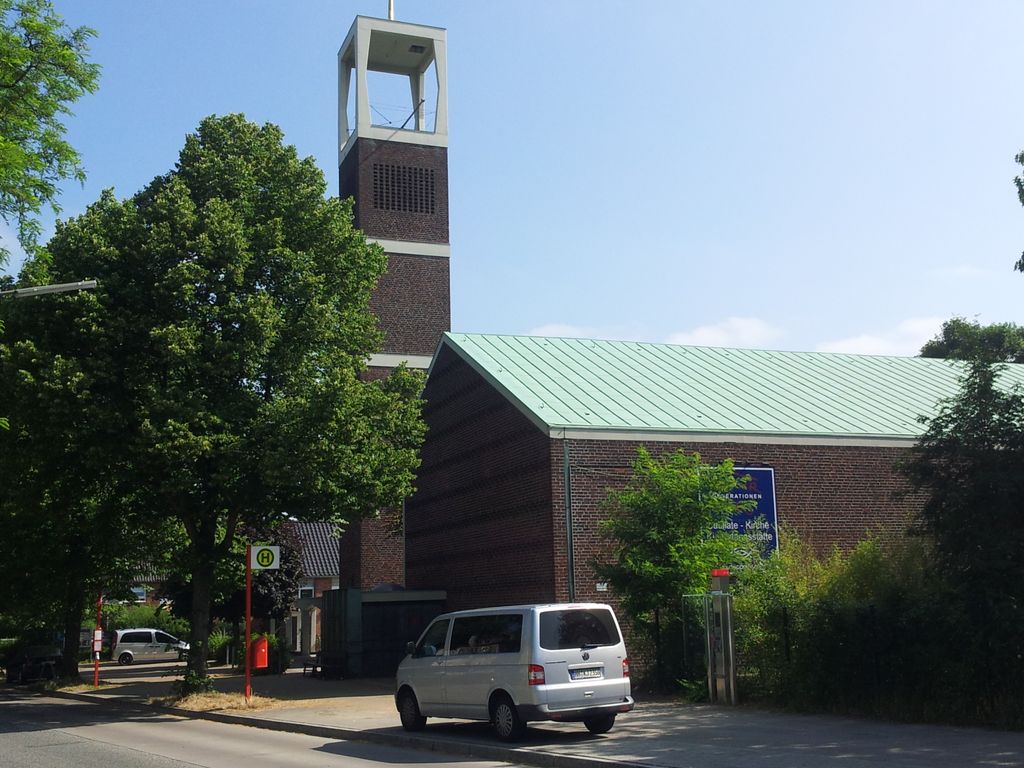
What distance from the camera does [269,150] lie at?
2708 cm

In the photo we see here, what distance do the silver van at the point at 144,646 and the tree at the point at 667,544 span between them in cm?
3612

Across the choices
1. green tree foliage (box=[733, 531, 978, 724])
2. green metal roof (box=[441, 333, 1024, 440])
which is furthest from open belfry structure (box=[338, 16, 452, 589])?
green tree foliage (box=[733, 531, 978, 724])

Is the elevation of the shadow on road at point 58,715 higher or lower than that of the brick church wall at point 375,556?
lower

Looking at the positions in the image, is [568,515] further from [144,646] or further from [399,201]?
[144,646]

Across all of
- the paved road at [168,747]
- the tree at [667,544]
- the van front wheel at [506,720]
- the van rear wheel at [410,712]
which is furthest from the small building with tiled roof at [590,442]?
the van front wheel at [506,720]

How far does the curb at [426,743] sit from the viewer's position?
13352 millimetres

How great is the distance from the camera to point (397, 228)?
47.2 metres

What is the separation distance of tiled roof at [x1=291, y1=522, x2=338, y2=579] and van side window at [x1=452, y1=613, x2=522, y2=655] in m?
43.6

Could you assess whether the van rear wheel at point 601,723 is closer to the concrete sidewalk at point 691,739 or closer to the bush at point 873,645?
→ the concrete sidewalk at point 691,739

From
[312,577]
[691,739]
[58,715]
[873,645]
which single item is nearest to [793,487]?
[873,645]

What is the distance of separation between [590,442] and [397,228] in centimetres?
2266

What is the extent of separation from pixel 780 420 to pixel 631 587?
1052 cm

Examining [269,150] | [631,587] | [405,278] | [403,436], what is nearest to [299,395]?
[403,436]

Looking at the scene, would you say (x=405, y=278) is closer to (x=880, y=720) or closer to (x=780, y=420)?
(x=780, y=420)
